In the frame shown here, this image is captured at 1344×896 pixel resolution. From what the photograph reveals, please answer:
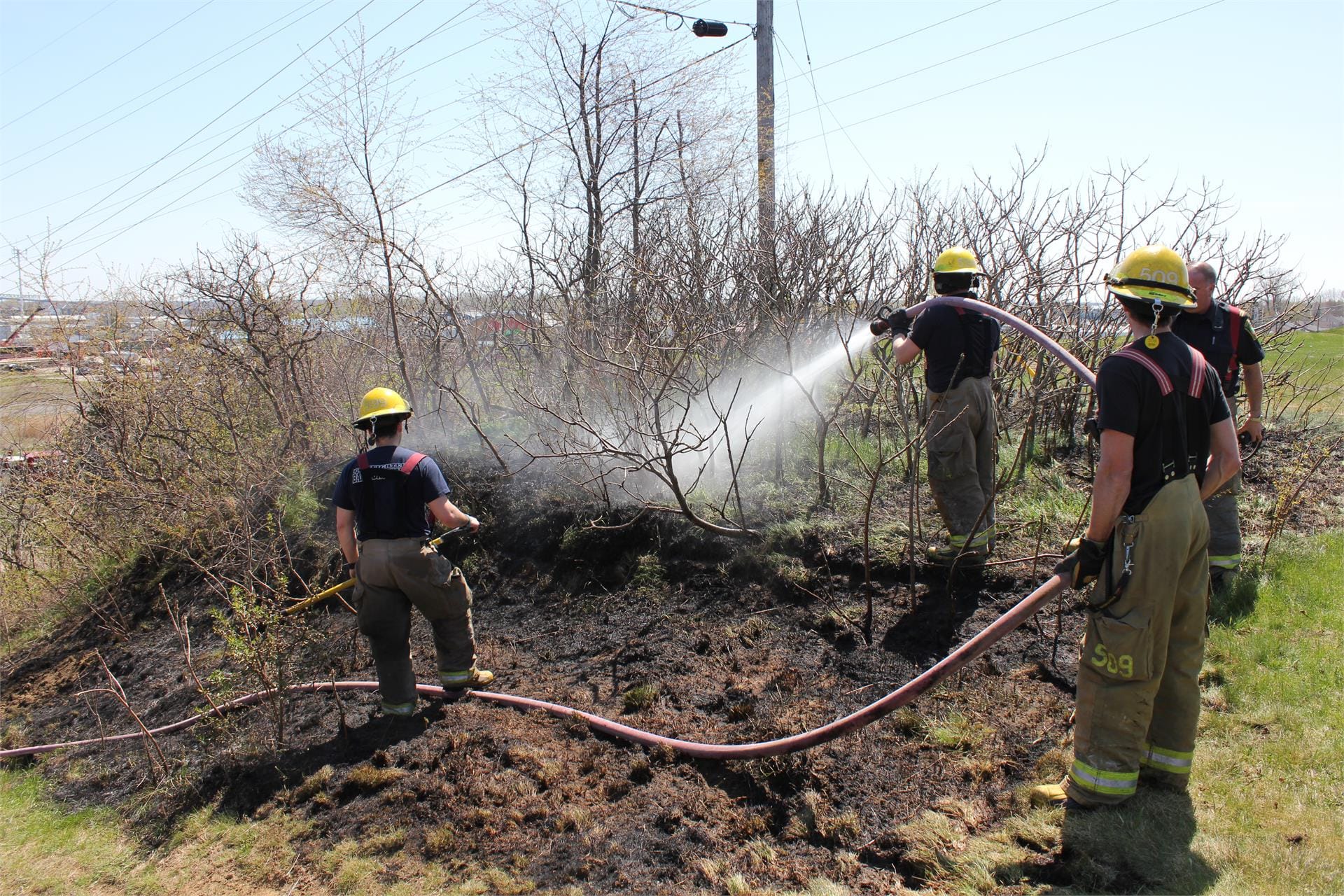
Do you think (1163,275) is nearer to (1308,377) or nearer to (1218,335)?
(1218,335)

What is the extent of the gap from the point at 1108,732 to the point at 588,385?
17.6 ft

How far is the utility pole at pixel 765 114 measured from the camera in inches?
332

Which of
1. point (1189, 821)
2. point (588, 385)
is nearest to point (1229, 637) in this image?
point (1189, 821)

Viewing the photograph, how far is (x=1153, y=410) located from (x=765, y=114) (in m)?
9.34

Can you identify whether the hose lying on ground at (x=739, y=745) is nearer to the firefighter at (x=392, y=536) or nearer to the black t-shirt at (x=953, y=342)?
the firefighter at (x=392, y=536)

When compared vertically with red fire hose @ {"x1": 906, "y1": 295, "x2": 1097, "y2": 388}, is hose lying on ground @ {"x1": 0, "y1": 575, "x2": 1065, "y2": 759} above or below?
below

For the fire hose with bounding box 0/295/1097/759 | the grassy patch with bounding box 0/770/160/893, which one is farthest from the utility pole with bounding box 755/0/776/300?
the grassy patch with bounding box 0/770/160/893

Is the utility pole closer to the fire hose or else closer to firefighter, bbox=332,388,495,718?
the fire hose

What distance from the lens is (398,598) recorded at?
4746 millimetres

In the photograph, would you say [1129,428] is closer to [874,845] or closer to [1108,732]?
[1108,732]

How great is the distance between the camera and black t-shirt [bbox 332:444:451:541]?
4.53m

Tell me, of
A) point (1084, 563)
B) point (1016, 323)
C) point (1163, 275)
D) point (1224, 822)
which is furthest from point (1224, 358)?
point (1224, 822)

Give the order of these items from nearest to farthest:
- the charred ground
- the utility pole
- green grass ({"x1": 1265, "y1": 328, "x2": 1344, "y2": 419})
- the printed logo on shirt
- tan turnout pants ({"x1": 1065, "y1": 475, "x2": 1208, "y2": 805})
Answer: tan turnout pants ({"x1": 1065, "y1": 475, "x2": 1208, "y2": 805}) → the charred ground → the printed logo on shirt → green grass ({"x1": 1265, "y1": 328, "x2": 1344, "y2": 419}) → the utility pole

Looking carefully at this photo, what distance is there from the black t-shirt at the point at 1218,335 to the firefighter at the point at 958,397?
968mm
